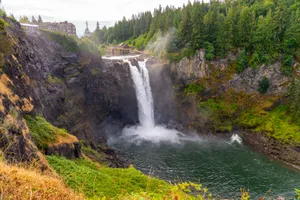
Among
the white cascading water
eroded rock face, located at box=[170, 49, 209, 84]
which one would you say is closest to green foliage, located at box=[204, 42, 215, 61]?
eroded rock face, located at box=[170, 49, 209, 84]

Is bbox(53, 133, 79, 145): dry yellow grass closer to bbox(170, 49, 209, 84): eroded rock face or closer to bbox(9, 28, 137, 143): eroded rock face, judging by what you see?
bbox(9, 28, 137, 143): eroded rock face

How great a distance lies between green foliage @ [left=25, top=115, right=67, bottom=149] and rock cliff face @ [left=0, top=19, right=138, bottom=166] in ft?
2.61

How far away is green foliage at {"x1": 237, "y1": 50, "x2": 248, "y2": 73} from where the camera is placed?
42.8 meters

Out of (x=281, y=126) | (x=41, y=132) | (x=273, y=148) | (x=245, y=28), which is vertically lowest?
(x=273, y=148)

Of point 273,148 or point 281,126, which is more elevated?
point 281,126

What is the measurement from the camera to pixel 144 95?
144 ft

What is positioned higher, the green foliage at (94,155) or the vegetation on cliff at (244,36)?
the vegetation on cliff at (244,36)

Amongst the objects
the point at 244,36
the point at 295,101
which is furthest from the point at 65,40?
the point at 295,101

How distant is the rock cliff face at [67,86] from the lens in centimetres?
2044

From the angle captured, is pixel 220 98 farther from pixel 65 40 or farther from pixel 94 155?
pixel 65 40

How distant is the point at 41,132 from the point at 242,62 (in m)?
37.4

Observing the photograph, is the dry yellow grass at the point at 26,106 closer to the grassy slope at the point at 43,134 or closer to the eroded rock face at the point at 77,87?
the grassy slope at the point at 43,134

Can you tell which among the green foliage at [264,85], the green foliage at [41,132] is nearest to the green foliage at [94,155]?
the green foliage at [41,132]

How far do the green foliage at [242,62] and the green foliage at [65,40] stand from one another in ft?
97.3
